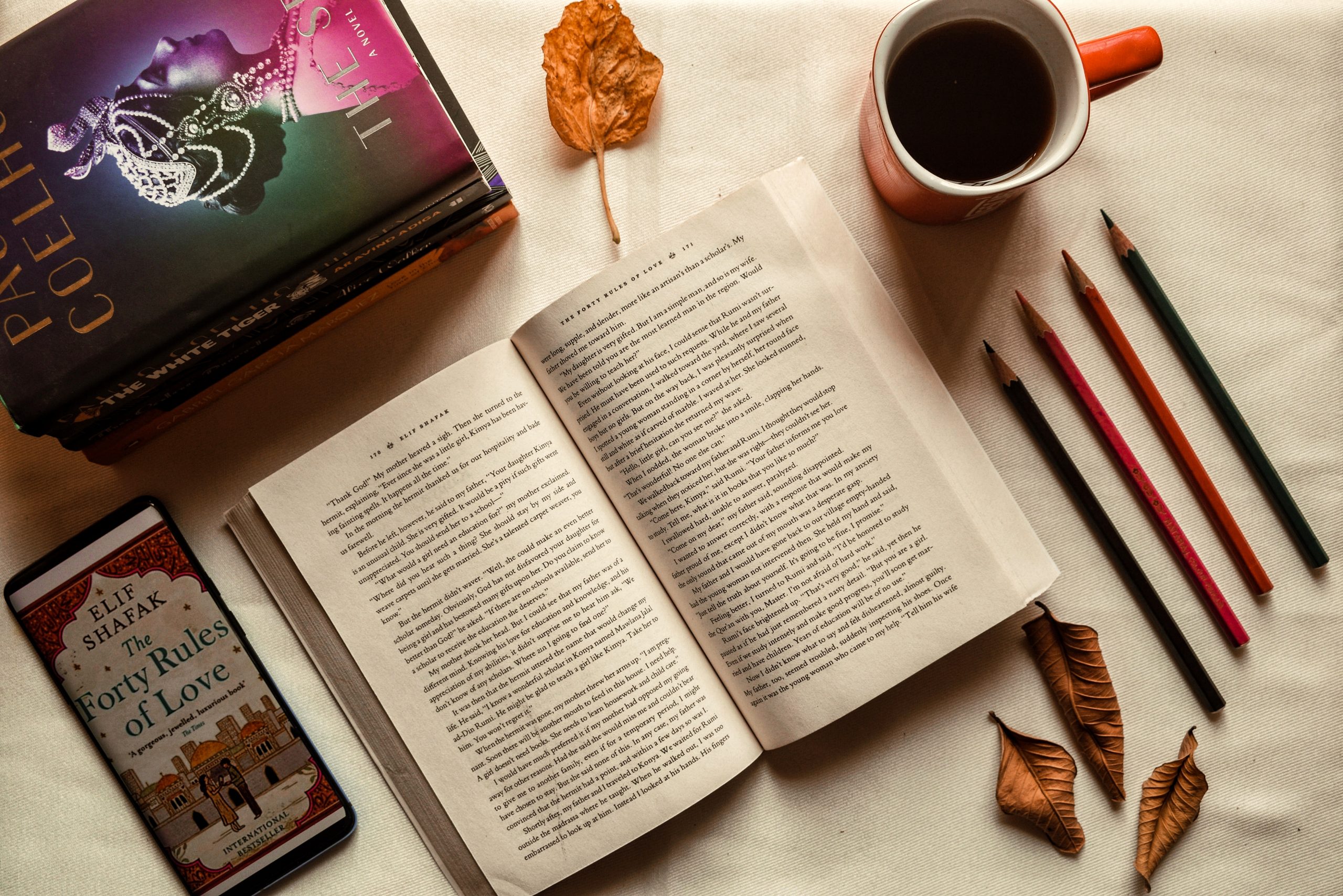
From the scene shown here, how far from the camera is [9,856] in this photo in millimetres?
554

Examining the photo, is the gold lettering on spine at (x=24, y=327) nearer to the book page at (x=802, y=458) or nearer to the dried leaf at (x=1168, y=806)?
the book page at (x=802, y=458)

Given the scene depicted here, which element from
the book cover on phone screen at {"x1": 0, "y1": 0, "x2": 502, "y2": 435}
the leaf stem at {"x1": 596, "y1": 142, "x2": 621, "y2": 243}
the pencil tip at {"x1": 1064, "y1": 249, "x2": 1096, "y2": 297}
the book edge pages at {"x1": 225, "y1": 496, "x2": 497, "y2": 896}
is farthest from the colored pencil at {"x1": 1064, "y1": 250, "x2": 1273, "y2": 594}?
the book edge pages at {"x1": 225, "y1": 496, "x2": 497, "y2": 896}

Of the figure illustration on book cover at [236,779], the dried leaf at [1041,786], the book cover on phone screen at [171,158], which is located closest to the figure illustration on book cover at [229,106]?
the book cover on phone screen at [171,158]

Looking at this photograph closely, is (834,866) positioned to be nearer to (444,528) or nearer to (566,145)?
(444,528)

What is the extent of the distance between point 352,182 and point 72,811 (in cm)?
46

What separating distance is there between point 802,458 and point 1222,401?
28cm

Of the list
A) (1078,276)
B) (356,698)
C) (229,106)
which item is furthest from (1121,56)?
(356,698)

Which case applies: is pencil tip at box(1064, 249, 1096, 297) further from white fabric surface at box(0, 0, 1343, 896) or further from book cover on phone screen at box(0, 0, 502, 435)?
book cover on phone screen at box(0, 0, 502, 435)

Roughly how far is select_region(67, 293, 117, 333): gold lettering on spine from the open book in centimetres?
14

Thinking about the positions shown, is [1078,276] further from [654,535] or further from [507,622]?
[507,622]

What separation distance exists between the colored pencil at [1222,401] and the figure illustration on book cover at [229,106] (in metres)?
0.45

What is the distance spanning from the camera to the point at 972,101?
0.48m

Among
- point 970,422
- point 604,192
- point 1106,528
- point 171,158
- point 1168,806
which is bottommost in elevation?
point 1168,806

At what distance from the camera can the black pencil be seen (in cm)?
53
